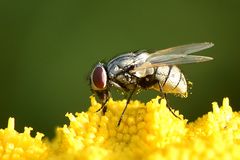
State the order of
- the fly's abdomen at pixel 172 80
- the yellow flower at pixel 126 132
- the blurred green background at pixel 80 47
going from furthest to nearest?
the blurred green background at pixel 80 47 → the fly's abdomen at pixel 172 80 → the yellow flower at pixel 126 132

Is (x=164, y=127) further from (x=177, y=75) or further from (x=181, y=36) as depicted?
(x=181, y=36)

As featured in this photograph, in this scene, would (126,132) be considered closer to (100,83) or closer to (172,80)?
(100,83)

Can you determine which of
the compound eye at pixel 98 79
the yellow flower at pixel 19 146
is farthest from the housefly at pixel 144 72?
the yellow flower at pixel 19 146

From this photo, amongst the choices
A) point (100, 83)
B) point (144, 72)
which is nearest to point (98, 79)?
point (100, 83)

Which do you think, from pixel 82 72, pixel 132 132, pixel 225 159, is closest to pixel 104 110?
pixel 132 132

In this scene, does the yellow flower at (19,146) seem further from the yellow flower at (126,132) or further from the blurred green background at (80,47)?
the blurred green background at (80,47)

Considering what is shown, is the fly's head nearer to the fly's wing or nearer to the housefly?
the housefly
